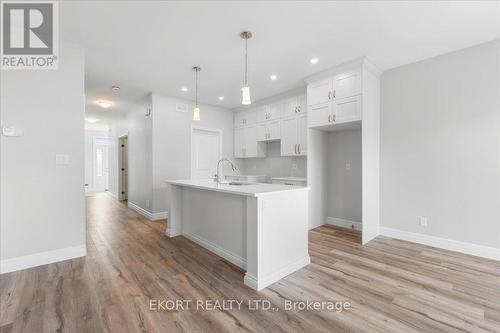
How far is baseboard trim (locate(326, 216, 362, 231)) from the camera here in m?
4.18

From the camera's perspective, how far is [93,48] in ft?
9.81

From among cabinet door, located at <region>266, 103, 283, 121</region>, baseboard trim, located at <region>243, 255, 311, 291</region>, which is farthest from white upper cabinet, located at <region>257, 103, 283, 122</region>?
baseboard trim, located at <region>243, 255, 311, 291</region>

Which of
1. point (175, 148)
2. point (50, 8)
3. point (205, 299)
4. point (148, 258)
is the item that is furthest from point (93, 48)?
point (205, 299)

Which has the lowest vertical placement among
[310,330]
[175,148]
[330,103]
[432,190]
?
[310,330]

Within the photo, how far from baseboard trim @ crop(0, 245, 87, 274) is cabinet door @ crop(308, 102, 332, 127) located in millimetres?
3955

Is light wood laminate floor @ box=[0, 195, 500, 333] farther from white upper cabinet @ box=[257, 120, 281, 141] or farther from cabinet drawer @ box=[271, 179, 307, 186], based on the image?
white upper cabinet @ box=[257, 120, 281, 141]

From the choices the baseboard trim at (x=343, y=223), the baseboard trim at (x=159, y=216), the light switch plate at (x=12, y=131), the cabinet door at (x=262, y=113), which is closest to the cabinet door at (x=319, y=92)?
the cabinet door at (x=262, y=113)

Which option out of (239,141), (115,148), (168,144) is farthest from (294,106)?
(115,148)

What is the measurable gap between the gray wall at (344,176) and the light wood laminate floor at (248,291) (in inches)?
42.0

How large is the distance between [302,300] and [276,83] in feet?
12.1

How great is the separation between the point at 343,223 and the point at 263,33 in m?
3.60

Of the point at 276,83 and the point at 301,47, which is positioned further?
the point at 276,83

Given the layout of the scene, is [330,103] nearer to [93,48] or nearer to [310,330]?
[310,330]

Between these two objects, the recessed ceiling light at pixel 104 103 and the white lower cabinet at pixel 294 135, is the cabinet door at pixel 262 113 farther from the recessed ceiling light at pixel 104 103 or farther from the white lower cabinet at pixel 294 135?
the recessed ceiling light at pixel 104 103
